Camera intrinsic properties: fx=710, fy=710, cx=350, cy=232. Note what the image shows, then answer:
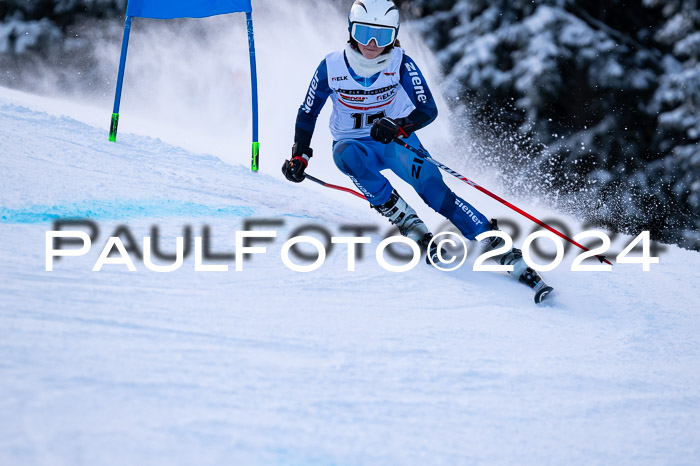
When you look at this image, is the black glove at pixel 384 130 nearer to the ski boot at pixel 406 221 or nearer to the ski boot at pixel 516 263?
the ski boot at pixel 406 221

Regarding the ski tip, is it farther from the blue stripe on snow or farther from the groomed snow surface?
the blue stripe on snow

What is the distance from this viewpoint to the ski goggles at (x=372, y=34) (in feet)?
11.2

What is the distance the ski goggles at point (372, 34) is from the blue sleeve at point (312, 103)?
293 millimetres

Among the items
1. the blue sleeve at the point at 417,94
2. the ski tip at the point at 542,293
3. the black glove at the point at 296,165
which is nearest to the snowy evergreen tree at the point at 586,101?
the blue sleeve at the point at 417,94

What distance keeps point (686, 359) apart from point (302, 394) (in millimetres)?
1692

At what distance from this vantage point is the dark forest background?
32.9 ft

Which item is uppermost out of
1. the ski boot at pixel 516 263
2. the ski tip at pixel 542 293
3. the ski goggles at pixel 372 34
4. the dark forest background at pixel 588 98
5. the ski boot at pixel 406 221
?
the dark forest background at pixel 588 98

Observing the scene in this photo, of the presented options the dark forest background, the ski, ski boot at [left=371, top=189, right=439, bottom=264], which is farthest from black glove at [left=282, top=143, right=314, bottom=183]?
the dark forest background

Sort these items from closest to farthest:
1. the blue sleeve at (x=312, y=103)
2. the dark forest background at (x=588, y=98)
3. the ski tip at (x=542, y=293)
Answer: the ski tip at (x=542, y=293), the blue sleeve at (x=312, y=103), the dark forest background at (x=588, y=98)

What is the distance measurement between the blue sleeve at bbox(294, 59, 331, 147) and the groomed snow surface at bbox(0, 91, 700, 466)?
A: 1.68 feet

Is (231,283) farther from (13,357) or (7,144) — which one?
(7,144)

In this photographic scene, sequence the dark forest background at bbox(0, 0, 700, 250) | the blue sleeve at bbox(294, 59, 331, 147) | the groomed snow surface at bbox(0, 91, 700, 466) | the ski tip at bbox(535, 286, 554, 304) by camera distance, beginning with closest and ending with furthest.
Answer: the groomed snow surface at bbox(0, 91, 700, 466)
the ski tip at bbox(535, 286, 554, 304)
the blue sleeve at bbox(294, 59, 331, 147)
the dark forest background at bbox(0, 0, 700, 250)

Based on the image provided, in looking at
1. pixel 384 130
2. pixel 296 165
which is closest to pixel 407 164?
pixel 384 130

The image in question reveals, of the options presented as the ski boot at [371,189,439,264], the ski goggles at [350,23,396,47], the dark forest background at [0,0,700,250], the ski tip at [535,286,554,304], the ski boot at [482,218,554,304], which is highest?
the dark forest background at [0,0,700,250]
